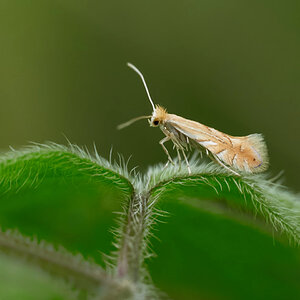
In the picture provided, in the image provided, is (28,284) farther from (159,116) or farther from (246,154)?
(159,116)

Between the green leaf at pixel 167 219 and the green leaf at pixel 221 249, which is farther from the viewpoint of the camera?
the green leaf at pixel 221 249

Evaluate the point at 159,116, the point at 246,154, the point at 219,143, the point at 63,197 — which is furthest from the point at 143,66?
the point at 63,197

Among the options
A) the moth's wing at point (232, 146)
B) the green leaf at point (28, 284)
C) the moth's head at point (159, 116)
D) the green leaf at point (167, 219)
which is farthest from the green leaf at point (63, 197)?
the moth's head at point (159, 116)

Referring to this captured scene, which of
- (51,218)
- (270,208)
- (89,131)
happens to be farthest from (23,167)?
(89,131)

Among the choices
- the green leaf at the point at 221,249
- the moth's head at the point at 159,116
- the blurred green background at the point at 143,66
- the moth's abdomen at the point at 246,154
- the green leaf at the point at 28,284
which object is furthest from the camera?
the blurred green background at the point at 143,66

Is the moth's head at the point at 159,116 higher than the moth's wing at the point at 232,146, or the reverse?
the moth's head at the point at 159,116

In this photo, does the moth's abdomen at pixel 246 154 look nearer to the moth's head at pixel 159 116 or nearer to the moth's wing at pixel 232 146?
the moth's wing at pixel 232 146

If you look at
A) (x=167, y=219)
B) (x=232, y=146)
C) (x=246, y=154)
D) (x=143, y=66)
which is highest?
(x=143, y=66)
